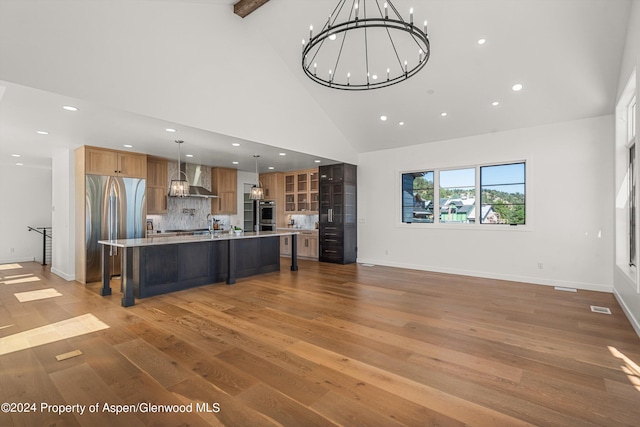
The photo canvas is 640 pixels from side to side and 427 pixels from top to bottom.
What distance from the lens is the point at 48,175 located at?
8812 millimetres

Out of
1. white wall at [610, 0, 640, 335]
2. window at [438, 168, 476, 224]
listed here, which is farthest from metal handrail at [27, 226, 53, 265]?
white wall at [610, 0, 640, 335]

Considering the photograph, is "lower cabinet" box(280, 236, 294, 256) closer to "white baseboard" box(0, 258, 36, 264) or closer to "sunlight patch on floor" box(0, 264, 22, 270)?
"sunlight patch on floor" box(0, 264, 22, 270)

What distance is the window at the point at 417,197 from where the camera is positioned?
23.3 ft

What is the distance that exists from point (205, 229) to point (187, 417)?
270 inches

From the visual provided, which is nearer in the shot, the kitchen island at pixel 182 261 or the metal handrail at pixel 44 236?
the kitchen island at pixel 182 261

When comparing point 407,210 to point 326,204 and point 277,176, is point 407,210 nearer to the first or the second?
point 326,204

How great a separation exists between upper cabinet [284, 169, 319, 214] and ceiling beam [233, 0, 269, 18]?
483 centimetres

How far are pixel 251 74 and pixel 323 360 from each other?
4.48 meters

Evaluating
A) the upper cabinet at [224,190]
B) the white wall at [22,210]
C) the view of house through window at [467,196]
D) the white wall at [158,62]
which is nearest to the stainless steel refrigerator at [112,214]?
the upper cabinet at [224,190]

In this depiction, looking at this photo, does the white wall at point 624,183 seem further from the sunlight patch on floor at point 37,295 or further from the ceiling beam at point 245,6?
the sunlight patch on floor at point 37,295

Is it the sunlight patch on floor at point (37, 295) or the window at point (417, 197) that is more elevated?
the window at point (417, 197)

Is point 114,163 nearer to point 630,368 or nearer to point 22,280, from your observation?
point 22,280

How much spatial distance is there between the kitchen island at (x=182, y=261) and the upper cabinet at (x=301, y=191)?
258cm

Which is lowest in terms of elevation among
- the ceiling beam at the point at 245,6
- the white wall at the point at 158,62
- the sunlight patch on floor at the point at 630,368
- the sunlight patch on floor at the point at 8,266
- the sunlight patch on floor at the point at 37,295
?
the sunlight patch on floor at the point at 630,368
